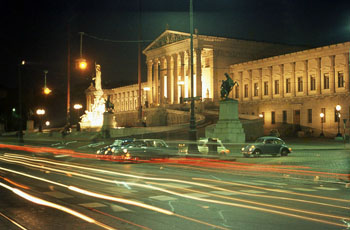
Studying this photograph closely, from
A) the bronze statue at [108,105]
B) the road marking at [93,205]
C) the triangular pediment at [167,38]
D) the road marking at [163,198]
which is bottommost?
the road marking at [163,198]

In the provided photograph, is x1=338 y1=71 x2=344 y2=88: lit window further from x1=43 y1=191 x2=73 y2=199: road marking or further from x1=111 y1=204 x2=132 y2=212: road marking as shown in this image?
x1=111 y1=204 x2=132 y2=212: road marking

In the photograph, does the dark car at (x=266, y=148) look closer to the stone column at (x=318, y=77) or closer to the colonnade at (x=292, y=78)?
the colonnade at (x=292, y=78)

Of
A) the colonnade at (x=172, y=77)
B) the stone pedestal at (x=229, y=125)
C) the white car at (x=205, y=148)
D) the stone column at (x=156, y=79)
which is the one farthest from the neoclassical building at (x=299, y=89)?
the white car at (x=205, y=148)

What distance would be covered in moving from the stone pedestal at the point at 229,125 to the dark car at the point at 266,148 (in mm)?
3375

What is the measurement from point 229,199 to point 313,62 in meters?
62.8

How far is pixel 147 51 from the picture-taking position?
9956cm

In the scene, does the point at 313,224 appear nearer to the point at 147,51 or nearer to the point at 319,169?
the point at 319,169

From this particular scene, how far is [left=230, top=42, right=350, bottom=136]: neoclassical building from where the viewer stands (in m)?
64.9

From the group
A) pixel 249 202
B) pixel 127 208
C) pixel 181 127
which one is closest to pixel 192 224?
pixel 127 208

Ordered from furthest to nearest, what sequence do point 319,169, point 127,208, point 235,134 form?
1. point 235,134
2. point 319,169
3. point 127,208

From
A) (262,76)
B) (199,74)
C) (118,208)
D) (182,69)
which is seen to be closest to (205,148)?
(118,208)

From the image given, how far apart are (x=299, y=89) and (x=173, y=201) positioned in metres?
65.6

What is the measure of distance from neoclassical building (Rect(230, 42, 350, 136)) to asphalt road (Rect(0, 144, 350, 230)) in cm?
4942

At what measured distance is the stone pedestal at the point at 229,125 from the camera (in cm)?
3328
